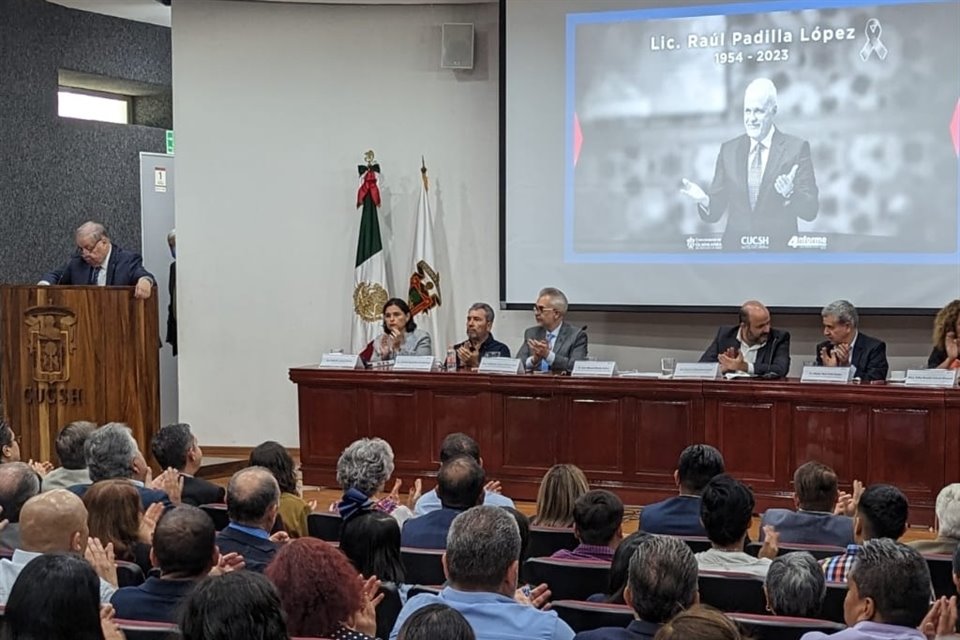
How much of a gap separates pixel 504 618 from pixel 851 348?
4.49 m

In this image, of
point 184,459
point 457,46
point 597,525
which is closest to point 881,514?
point 597,525

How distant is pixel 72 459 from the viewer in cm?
488

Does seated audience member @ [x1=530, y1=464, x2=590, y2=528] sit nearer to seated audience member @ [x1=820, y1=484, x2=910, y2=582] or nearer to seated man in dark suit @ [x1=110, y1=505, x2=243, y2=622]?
seated audience member @ [x1=820, y1=484, x2=910, y2=582]

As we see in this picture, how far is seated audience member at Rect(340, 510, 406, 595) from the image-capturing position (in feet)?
11.8

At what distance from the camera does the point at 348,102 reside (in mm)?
9141

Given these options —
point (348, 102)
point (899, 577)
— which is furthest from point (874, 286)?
point (899, 577)

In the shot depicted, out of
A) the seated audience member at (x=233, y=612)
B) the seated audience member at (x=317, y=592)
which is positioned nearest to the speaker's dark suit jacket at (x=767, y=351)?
the seated audience member at (x=317, y=592)

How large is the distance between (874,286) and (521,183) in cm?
247

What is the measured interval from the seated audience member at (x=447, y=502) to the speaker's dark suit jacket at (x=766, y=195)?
4295 millimetres

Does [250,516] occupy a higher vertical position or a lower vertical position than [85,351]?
lower

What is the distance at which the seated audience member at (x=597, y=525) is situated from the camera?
3662 millimetres

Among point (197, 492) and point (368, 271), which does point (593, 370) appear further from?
point (197, 492)

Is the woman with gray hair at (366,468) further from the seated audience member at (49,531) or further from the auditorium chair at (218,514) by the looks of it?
the seated audience member at (49,531)

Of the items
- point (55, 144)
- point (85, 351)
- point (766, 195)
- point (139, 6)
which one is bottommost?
point (85, 351)
